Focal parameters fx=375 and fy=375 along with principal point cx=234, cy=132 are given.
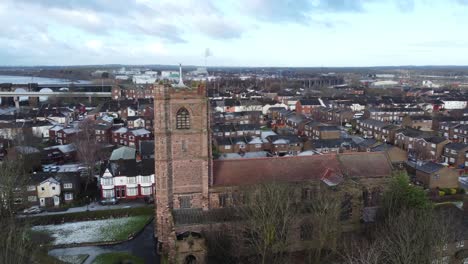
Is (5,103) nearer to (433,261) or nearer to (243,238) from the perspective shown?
(243,238)

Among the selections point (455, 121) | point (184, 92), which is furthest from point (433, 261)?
point (455, 121)

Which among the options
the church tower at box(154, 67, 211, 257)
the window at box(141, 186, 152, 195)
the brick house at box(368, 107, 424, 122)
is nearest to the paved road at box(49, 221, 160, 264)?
the church tower at box(154, 67, 211, 257)

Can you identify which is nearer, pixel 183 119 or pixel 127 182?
pixel 183 119

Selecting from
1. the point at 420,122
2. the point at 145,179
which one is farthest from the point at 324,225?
the point at 420,122

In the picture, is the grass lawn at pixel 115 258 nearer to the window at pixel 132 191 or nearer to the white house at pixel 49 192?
the window at pixel 132 191

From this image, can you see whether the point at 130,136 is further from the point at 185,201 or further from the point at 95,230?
the point at 185,201
